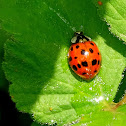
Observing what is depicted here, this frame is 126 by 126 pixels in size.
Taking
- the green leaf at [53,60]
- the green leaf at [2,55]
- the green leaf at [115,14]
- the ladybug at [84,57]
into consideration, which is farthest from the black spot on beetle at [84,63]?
the green leaf at [2,55]

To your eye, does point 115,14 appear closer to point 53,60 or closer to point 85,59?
point 85,59

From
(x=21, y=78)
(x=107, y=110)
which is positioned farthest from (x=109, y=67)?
(x=21, y=78)

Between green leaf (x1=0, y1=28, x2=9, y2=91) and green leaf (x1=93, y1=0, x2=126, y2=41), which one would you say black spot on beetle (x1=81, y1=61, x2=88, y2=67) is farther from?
green leaf (x1=0, y1=28, x2=9, y2=91)

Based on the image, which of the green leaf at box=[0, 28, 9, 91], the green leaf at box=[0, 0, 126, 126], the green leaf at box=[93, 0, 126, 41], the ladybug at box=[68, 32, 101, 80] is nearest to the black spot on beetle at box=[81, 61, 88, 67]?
the ladybug at box=[68, 32, 101, 80]

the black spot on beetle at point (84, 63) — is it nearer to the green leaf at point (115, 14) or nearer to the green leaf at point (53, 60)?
the green leaf at point (53, 60)

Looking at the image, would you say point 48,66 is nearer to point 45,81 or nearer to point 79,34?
point 45,81

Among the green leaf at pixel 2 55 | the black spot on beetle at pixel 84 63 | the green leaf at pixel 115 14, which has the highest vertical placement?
the green leaf at pixel 115 14

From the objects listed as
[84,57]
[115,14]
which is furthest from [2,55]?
[115,14]
